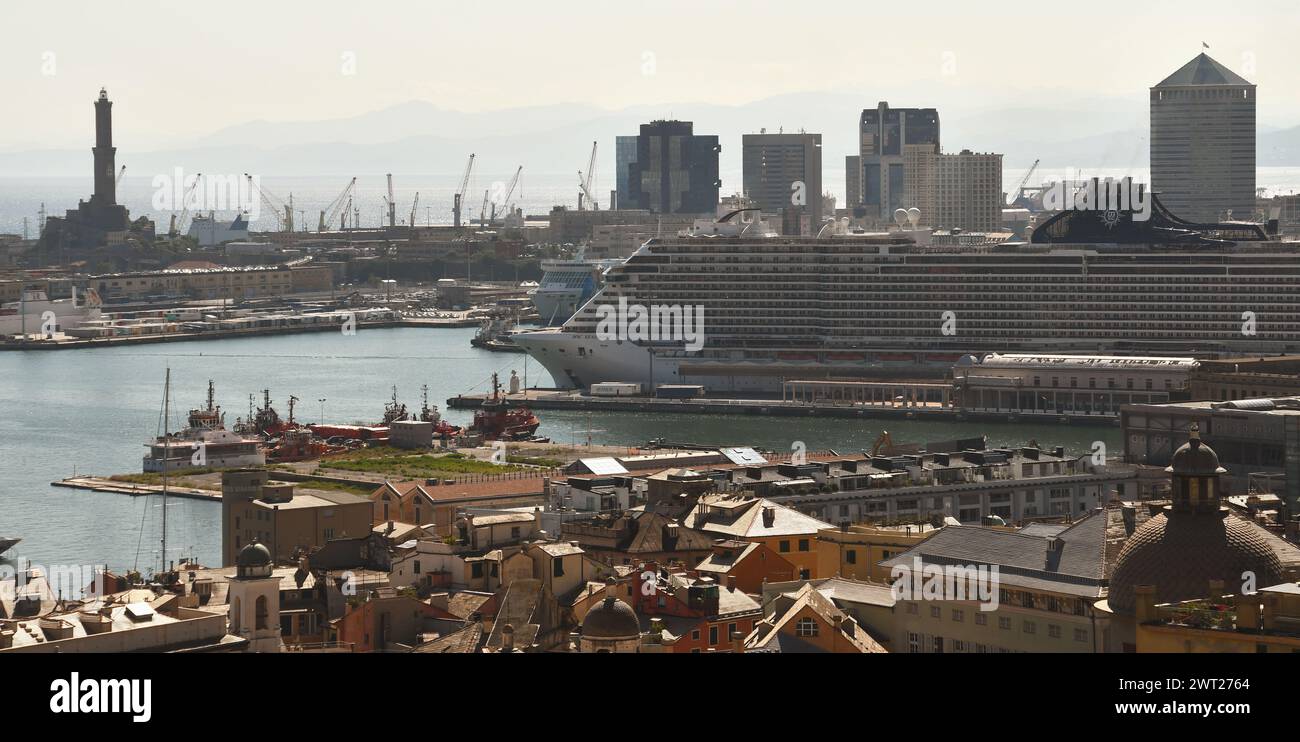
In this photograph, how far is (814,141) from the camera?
15975 centimetres

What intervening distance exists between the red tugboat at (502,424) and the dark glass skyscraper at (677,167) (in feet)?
379

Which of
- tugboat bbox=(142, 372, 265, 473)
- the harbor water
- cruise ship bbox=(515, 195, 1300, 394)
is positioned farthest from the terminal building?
tugboat bbox=(142, 372, 265, 473)

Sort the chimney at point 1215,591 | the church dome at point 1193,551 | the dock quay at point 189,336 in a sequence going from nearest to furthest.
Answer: the chimney at point 1215,591 < the church dome at point 1193,551 < the dock quay at point 189,336

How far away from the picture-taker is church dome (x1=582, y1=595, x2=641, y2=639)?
A: 14258 mm

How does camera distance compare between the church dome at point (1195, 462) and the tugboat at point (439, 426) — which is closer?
the church dome at point (1195, 462)

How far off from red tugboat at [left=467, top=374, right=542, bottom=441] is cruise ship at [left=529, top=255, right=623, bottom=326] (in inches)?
1424

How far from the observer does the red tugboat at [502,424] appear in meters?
48.9

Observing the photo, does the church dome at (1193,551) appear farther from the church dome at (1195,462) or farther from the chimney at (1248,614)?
the chimney at (1248,614)

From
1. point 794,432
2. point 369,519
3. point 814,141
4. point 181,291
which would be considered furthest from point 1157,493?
point 814,141

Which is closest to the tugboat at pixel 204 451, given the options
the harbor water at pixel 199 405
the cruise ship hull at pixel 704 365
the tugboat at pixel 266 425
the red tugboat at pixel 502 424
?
the harbor water at pixel 199 405

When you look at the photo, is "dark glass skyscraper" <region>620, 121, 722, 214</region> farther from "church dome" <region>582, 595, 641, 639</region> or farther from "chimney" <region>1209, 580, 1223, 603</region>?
"chimney" <region>1209, 580, 1223, 603</region>

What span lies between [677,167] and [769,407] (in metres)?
114

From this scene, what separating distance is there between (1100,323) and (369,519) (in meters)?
35.1
